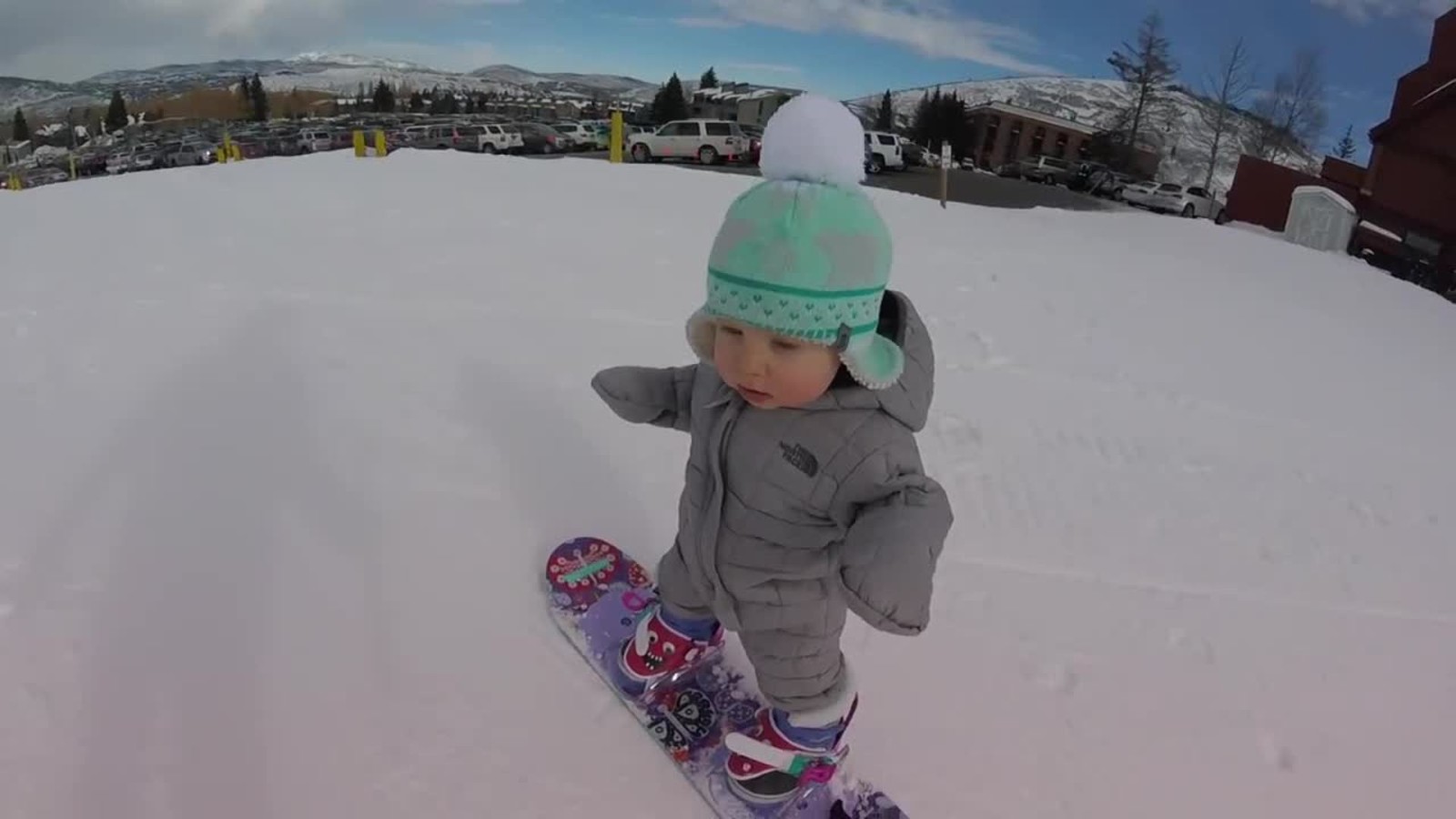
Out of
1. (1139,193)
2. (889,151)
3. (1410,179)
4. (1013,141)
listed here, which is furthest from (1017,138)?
(1410,179)

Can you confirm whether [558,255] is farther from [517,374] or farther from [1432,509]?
[1432,509]

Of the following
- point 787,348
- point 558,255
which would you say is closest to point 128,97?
point 558,255

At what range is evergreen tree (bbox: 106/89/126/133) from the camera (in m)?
3.63

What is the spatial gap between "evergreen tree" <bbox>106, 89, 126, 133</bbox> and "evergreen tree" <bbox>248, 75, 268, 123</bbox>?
1.74 feet

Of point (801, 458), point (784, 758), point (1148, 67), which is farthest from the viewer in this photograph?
point (1148, 67)

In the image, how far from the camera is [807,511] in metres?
0.89

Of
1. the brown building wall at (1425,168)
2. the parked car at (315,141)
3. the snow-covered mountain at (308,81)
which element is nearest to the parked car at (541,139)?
the snow-covered mountain at (308,81)

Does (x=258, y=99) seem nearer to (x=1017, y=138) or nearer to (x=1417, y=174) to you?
(x=1017, y=138)

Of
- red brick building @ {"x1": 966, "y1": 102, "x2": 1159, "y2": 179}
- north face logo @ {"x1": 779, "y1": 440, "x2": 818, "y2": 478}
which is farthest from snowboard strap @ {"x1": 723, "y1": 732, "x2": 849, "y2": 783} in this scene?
red brick building @ {"x1": 966, "y1": 102, "x2": 1159, "y2": 179}

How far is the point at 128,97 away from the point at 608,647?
386cm

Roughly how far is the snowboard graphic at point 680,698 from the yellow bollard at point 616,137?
4029 mm

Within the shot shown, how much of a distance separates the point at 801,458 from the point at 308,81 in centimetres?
402

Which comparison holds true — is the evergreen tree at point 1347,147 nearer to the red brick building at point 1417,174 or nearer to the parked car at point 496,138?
the red brick building at point 1417,174

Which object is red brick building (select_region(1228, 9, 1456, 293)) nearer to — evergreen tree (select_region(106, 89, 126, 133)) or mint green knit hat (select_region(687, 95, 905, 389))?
mint green knit hat (select_region(687, 95, 905, 389))
